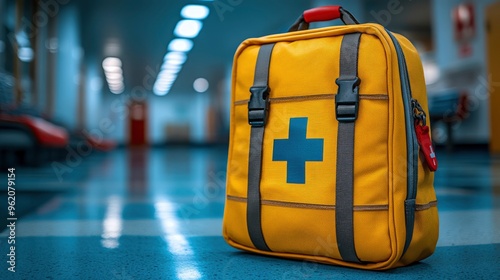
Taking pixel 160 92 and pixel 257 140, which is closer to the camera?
pixel 257 140

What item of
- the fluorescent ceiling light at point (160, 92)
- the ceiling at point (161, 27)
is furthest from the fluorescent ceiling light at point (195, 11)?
the fluorescent ceiling light at point (160, 92)

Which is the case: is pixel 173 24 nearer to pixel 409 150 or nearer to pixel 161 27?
pixel 161 27

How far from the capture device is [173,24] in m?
13.0

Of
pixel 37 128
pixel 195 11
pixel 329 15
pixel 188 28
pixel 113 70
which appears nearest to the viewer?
pixel 329 15

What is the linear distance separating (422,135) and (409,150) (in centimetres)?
9

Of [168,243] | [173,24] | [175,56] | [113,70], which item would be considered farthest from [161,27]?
[168,243]

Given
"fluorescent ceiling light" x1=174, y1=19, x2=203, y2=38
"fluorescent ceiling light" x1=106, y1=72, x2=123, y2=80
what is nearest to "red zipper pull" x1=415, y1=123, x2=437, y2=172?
"fluorescent ceiling light" x1=174, y1=19, x2=203, y2=38

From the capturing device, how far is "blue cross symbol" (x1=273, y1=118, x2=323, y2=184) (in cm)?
129

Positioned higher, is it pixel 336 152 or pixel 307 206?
pixel 336 152

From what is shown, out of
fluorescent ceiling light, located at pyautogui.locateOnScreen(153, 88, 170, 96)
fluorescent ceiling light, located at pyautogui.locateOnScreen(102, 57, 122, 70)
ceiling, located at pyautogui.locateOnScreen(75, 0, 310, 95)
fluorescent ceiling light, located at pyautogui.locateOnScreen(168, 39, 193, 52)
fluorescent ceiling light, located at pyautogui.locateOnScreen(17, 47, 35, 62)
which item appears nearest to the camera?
fluorescent ceiling light, located at pyautogui.locateOnScreen(17, 47, 35, 62)

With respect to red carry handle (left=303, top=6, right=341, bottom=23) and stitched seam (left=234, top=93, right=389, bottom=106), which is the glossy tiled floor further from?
red carry handle (left=303, top=6, right=341, bottom=23)

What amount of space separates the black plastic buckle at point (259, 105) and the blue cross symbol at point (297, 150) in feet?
0.28

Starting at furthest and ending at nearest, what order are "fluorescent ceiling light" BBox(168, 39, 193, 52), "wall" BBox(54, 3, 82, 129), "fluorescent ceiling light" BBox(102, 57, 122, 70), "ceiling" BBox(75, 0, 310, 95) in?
"fluorescent ceiling light" BBox(102, 57, 122, 70) → "fluorescent ceiling light" BBox(168, 39, 193, 52) → "wall" BBox(54, 3, 82, 129) → "ceiling" BBox(75, 0, 310, 95)

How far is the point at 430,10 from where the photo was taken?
13383 mm
